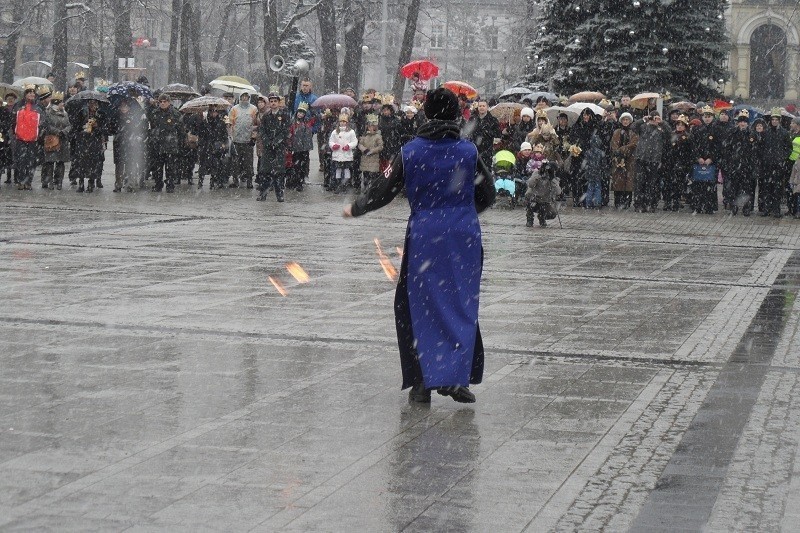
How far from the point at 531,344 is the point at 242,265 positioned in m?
5.36

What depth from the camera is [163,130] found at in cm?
2691

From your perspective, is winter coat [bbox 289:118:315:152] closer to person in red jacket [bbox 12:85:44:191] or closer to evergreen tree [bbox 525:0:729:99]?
person in red jacket [bbox 12:85:44:191]

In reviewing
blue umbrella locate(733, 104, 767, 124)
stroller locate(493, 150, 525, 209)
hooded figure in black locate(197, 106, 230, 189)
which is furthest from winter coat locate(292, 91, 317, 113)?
blue umbrella locate(733, 104, 767, 124)

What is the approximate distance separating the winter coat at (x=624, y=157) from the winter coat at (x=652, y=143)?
0.76ft

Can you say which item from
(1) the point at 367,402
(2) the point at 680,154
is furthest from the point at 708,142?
(1) the point at 367,402

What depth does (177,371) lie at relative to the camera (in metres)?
8.92

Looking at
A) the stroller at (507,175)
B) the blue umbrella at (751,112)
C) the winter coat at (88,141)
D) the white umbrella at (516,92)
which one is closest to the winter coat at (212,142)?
the winter coat at (88,141)

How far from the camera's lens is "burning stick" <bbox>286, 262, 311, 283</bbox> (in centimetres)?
1397

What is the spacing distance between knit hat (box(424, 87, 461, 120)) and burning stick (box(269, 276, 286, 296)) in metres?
4.75

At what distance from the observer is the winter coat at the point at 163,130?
1057 inches

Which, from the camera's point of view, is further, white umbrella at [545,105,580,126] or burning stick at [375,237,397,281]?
white umbrella at [545,105,580,126]

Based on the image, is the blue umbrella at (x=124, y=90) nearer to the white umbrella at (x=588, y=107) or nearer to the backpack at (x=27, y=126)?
the backpack at (x=27, y=126)

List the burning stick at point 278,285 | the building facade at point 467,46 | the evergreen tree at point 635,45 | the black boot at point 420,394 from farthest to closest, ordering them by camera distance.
Answer: the building facade at point 467,46 → the evergreen tree at point 635,45 → the burning stick at point 278,285 → the black boot at point 420,394

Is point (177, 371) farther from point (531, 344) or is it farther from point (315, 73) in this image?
point (315, 73)
